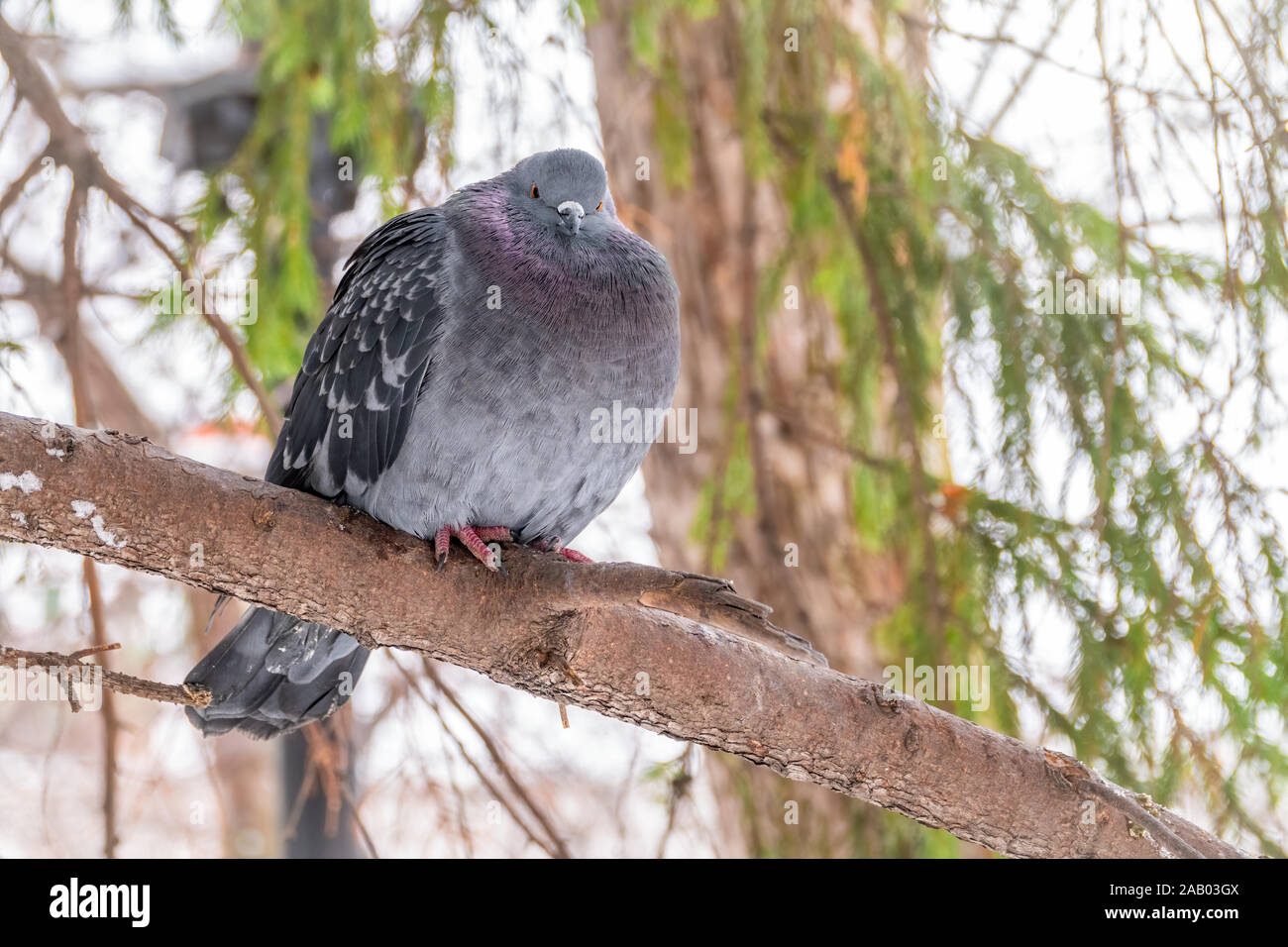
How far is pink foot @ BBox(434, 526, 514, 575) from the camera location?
2562mm

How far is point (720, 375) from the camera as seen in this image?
15.5 ft

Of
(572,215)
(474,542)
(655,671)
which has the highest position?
(572,215)

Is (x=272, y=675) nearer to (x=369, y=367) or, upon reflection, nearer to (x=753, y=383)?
(x=369, y=367)

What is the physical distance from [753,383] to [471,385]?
1.83 m

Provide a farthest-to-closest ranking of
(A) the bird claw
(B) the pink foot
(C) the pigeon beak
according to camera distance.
Result: (A) the bird claw
(C) the pigeon beak
(B) the pink foot

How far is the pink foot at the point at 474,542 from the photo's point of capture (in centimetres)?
256

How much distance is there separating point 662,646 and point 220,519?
3.28 feet

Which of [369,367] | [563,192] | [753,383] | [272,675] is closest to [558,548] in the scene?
[369,367]

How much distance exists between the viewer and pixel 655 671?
2480mm

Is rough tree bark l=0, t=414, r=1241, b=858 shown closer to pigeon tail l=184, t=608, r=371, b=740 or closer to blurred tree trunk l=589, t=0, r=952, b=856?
pigeon tail l=184, t=608, r=371, b=740

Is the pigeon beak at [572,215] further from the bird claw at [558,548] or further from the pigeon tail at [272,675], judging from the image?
the pigeon tail at [272,675]

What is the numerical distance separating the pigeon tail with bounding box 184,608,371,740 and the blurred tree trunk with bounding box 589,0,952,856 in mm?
1753

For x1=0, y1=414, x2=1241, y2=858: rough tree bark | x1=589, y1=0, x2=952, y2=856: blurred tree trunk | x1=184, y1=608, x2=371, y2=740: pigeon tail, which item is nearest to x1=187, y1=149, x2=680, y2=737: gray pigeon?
x1=184, y1=608, x2=371, y2=740: pigeon tail

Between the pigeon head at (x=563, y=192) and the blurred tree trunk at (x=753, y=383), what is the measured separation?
1.36 metres
